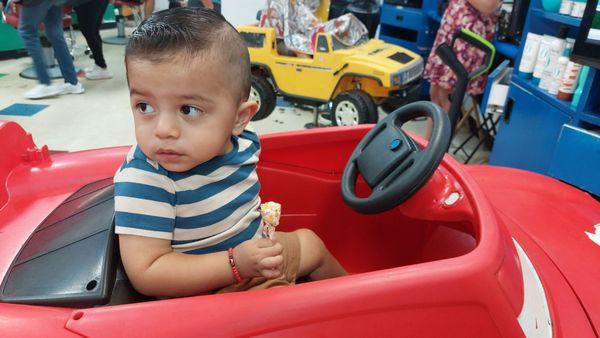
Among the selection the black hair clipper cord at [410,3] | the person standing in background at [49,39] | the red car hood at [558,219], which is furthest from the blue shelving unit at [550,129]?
the person standing in background at [49,39]

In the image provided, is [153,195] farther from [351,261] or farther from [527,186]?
[527,186]

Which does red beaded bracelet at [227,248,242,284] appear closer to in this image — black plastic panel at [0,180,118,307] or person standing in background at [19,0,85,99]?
black plastic panel at [0,180,118,307]

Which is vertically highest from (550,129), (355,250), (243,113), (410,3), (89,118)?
(410,3)

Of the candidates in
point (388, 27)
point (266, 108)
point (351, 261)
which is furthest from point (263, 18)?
point (351, 261)

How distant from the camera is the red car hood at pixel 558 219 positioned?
2.70 ft

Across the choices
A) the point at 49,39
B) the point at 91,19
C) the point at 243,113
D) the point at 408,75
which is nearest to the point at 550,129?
the point at 408,75

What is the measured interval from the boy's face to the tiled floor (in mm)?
1888

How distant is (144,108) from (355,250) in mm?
737

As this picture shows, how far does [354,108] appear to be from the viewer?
246 cm

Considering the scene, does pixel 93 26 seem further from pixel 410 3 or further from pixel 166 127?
pixel 166 127

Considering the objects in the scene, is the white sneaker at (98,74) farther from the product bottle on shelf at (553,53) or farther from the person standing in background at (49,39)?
the product bottle on shelf at (553,53)

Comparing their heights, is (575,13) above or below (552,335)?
above

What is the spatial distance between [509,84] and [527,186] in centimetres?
105

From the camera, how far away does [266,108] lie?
2.69m
